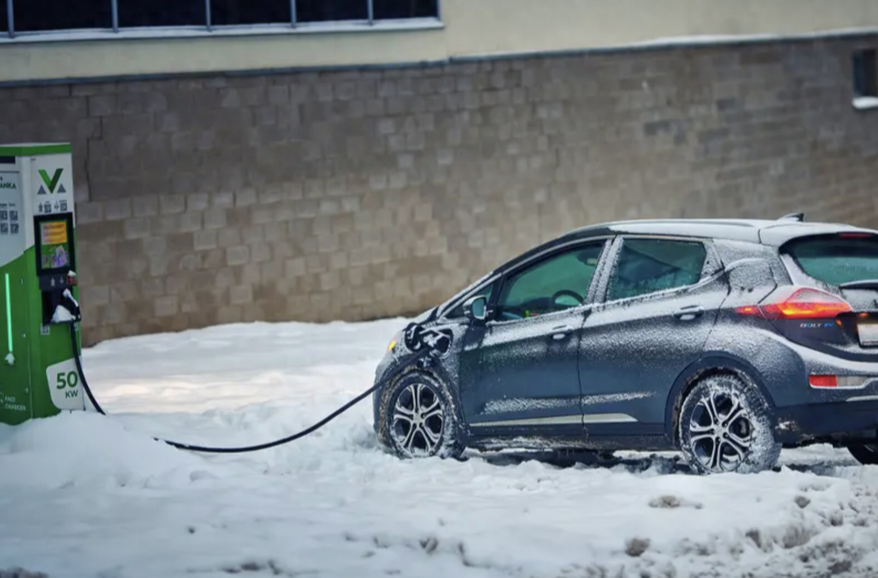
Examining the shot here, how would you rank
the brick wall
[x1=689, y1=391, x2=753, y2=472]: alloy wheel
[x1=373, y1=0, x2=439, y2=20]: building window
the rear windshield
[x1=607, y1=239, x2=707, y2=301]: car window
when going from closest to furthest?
[x1=689, y1=391, x2=753, y2=472]: alloy wheel, the rear windshield, [x1=607, y1=239, x2=707, y2=301]: car window, the brick wall, [x1=373, y1=0, x2=439, y2=20]: building window

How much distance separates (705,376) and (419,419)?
2.29 m

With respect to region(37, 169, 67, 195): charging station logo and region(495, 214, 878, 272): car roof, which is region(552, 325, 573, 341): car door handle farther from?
region(37, 169, 67, 195): charging station logo

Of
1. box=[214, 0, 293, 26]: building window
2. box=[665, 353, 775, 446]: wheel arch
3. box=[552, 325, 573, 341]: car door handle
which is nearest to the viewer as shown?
box=[665, 353, 775, 446]: wheel arch

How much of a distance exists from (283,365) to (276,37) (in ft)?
13.4

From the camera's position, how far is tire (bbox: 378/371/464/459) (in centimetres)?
1145

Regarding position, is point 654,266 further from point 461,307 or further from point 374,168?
point 374,168

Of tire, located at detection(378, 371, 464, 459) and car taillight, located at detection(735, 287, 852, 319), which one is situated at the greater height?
car taillight, located at detection(735, 287, 852, 319)

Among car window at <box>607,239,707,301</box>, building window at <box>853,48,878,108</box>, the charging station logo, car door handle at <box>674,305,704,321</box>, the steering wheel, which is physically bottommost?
car door handle at <box>674,305,704,321</box>

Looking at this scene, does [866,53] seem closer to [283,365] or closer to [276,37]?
[276,37]

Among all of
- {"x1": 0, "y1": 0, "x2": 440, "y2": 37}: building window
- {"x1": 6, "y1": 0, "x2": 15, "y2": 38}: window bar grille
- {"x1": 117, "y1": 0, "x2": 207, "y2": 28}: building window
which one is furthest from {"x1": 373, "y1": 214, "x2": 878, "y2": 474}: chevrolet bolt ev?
{"x1": 117, "y1": 0, "x2": 207, "y2": 28}: building window

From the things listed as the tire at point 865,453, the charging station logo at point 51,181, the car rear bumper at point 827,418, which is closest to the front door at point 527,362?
the car rear bumper at point 827,418

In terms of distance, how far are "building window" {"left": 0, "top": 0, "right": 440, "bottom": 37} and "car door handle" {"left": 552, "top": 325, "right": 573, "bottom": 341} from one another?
27.4ft

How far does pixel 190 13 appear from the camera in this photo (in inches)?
730

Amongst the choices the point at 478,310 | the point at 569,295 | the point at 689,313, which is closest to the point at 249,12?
the point at 478,310
